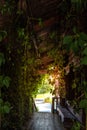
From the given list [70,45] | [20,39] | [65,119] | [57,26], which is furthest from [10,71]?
[65,119]

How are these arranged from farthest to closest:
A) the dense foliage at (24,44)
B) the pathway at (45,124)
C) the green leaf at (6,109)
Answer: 1. the pathway at (45,124)
2. the green leaf at (6,109)
3. the dense foliage at (24,44)

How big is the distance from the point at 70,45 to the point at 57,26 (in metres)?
1.88

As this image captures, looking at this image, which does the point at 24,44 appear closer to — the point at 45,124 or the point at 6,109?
the point at 6,109

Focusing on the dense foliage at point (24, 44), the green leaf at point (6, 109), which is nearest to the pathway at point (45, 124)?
the dense foliage at point (24, 44)

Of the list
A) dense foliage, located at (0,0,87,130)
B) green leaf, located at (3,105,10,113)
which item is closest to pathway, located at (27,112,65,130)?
dense foliage, located at (0,0,87,130)

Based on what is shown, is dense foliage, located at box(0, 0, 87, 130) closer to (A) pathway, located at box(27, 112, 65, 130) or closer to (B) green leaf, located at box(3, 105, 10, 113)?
(B) green leaf, located at box(3, 105, 10, 113)

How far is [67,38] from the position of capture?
232 cm

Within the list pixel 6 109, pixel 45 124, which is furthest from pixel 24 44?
pixel 45 124

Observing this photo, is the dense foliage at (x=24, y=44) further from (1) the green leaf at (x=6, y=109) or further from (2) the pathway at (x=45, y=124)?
(2) the pathway at (x=45, y=124)

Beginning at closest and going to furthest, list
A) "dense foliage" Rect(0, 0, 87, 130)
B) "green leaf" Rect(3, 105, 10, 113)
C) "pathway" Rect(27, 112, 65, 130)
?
"dense foliage" Rect(0, 0, 87, 130) → "green leaf" Rect(3, 105, 10, 113) → "pathway" Rect(27, 112, 65, 130)

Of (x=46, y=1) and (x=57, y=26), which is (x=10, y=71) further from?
(x=46, y=1)

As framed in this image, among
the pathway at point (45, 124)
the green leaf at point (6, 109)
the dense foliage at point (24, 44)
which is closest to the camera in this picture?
the dense foliage at point (24, 44)

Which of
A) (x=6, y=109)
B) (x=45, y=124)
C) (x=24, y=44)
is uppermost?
(x=24, y=44)

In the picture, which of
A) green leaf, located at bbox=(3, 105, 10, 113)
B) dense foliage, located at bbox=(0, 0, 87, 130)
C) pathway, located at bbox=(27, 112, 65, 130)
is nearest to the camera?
dense foliage, located at bbox=(0, 0, 87, 130)
